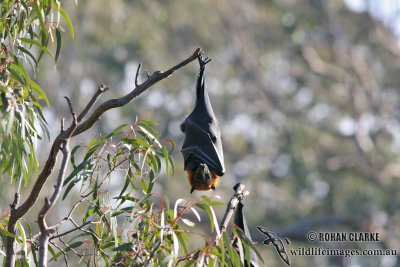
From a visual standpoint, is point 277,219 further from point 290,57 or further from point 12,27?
point 12,27

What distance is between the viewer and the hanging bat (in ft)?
18.2

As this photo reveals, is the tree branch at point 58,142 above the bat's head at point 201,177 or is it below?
below

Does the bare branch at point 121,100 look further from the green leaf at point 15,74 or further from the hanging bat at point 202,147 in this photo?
the hanging bat at point 202,147

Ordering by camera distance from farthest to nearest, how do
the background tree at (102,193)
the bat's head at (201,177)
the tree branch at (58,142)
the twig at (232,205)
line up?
the bat's head at (201,177)
the twig at (232,205)
the background tree at (102,193)
the tree branch at (58,142)

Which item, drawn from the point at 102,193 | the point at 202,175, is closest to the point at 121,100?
the point at 102,193

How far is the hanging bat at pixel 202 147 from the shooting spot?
5.54 metres

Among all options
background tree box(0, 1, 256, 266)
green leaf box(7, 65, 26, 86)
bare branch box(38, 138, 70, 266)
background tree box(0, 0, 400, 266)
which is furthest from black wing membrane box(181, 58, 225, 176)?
background tree box(0, 0, 400, 266)

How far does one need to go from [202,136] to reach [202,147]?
8 centimetres

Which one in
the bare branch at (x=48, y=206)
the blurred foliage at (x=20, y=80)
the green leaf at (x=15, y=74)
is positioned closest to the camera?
the bare branch at (x=48, y=206)

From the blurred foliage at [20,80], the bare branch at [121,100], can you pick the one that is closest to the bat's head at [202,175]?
the blurred foliage at [20,80]

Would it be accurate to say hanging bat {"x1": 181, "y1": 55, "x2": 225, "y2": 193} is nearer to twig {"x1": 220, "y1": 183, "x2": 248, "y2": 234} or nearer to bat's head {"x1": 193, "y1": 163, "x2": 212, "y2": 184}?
bat's head {"x1": 193, "y1": 163, "x2": 212, "y2": 184}

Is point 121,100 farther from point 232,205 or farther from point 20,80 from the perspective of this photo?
point 20,80

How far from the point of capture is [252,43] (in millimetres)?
24062

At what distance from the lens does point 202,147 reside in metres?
5.57
